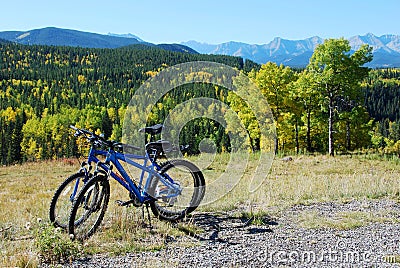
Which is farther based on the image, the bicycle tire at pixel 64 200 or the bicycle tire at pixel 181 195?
the bicycle tire at pixel 181 195

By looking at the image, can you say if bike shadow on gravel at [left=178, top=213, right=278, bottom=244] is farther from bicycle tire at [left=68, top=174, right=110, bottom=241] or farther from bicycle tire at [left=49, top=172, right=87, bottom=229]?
bicycle tire at [left=49, top=172, right=87, bottom=229]

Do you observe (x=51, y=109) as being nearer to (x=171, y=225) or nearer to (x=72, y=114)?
(x=72, y=114)

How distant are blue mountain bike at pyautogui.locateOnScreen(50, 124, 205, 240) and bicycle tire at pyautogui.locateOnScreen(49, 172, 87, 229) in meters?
0.02

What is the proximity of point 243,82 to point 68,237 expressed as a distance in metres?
26.9

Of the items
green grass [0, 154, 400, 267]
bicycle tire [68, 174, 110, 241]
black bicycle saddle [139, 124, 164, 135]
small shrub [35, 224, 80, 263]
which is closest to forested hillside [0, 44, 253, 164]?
green grass [0, 154, 400, 267]

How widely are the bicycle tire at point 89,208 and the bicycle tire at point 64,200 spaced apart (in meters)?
0.21

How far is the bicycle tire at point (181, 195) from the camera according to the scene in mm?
6602

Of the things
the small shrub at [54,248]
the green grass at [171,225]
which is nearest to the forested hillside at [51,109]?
the green grass at [171,225]

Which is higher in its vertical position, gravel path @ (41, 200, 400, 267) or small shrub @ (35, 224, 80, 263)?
small shrub @ (35, 224, 80, 263)

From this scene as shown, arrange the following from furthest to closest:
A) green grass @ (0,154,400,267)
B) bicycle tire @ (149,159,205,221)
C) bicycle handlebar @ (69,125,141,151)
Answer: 1. bicycle tire @ (149,159,205,221)
2. bicycle handlebar @ (69,125,141,151)
3. green grass @ (0,154,400,267)

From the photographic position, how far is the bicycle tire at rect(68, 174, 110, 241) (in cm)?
559

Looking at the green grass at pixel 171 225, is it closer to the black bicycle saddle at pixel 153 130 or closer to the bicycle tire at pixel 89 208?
the bicycle tire at pixel 89 208

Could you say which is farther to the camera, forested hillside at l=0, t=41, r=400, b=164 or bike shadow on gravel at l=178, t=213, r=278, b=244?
forested hillside at l=0, t=41, r=400, b=164

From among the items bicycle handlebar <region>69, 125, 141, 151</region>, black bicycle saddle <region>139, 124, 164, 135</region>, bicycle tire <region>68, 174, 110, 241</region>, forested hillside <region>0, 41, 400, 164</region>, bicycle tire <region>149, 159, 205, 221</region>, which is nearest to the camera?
bicycle tire <region>68, 174, 110, 241</region>
